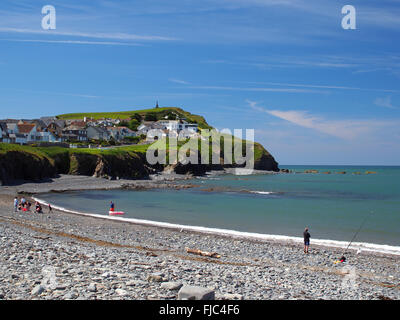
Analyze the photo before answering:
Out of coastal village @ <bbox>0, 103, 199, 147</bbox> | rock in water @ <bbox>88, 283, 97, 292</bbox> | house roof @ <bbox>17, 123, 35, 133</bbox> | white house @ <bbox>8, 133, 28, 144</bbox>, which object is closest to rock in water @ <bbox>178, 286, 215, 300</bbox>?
rock in water @ <bbox>88, 283, 97, 292</bbox>

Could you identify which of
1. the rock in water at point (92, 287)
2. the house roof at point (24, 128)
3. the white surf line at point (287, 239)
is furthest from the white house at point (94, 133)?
the rock in water at point (92, 287)

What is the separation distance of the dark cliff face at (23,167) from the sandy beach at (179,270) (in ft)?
126

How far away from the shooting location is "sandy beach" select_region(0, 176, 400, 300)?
363 inches

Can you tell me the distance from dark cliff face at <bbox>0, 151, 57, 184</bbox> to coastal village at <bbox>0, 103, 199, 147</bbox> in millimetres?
22430

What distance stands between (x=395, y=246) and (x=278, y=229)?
27.4 ft

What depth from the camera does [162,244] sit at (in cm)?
2030

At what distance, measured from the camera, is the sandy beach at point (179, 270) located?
9211 millimetres

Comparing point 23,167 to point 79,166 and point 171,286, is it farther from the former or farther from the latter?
point 171,286

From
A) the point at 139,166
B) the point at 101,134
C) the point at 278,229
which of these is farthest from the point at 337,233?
the point at 101,134

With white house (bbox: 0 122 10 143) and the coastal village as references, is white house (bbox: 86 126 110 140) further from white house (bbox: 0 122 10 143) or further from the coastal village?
white house (bbox: 0 122 10 143)

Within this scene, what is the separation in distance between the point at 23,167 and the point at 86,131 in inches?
2637

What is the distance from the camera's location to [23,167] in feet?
194

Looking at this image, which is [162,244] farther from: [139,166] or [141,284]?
[139,166]

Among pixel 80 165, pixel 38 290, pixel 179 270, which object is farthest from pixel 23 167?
pixel 38 290
